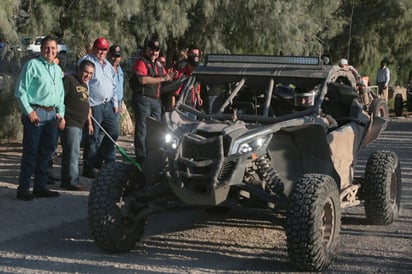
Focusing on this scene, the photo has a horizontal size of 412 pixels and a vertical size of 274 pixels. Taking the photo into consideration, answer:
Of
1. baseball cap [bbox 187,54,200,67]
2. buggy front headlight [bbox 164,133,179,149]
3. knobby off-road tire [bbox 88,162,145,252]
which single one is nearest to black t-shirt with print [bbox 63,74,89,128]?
baseball cap [bbox 187,54,200,67]

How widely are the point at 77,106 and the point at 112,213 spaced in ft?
10.1

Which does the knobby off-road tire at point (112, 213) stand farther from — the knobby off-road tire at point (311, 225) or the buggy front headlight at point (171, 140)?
the knobby off-road tire at point (311, 225)

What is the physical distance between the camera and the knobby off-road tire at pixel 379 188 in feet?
25.1

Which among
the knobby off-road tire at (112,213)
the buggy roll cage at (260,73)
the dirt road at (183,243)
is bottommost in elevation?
the dirt road at (183,243)

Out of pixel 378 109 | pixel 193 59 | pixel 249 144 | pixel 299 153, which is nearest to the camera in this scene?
pixel 249 144

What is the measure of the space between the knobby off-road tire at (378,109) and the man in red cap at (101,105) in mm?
3584

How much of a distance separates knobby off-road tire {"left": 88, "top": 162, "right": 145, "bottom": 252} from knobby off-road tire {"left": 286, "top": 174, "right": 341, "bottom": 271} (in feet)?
4.76

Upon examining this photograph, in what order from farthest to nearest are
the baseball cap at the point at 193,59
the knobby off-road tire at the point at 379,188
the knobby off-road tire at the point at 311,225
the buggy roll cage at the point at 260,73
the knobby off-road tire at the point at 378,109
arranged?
the baseball cap at the point at 193,59 < the knobby off-road tire at the point at 378,109 < the knobby off-road tire at the point at 379,188 < the buggy roll cage at the point at 260,73 < the knobby off-road tire at the point at 311,225

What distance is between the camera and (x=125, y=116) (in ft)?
52.3

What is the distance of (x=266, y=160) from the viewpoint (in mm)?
6609

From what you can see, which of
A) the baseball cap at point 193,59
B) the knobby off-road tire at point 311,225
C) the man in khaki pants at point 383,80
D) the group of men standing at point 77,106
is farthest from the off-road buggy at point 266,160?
the man in khaki pants at point 383,80

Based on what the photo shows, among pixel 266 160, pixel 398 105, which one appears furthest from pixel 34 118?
pixel 398 105

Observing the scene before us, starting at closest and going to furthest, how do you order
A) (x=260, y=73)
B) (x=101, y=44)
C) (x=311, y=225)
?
1. (x=311, y=225)
2. (x=260, y=73)
3. (x=101, y=44)

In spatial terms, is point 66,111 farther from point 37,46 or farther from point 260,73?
point 37,46
